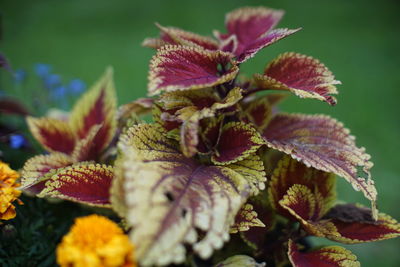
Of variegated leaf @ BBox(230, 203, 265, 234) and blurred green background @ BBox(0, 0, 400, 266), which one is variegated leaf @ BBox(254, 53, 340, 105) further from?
blurred green background @ BBox(0, 0, 400, 266)

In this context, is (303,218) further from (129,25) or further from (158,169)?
(129,25)

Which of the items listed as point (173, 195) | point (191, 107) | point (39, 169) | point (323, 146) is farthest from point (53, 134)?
point (323, 146)

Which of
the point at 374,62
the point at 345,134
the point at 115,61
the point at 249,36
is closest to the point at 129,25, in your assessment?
the point at 115,61

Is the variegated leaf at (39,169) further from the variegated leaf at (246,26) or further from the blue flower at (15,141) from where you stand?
the variegated leaf at (246,26)

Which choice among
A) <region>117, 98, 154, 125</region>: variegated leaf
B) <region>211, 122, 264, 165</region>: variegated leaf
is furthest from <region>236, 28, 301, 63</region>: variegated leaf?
<region>117, 98, 154, 125</region>: variegated leaf

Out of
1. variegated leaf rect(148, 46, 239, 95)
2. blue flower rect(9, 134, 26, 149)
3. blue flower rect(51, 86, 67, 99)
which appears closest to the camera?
variegated leaf rect(148, 46, 239, 95)

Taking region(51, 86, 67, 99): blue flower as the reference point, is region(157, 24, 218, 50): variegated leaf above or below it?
above
